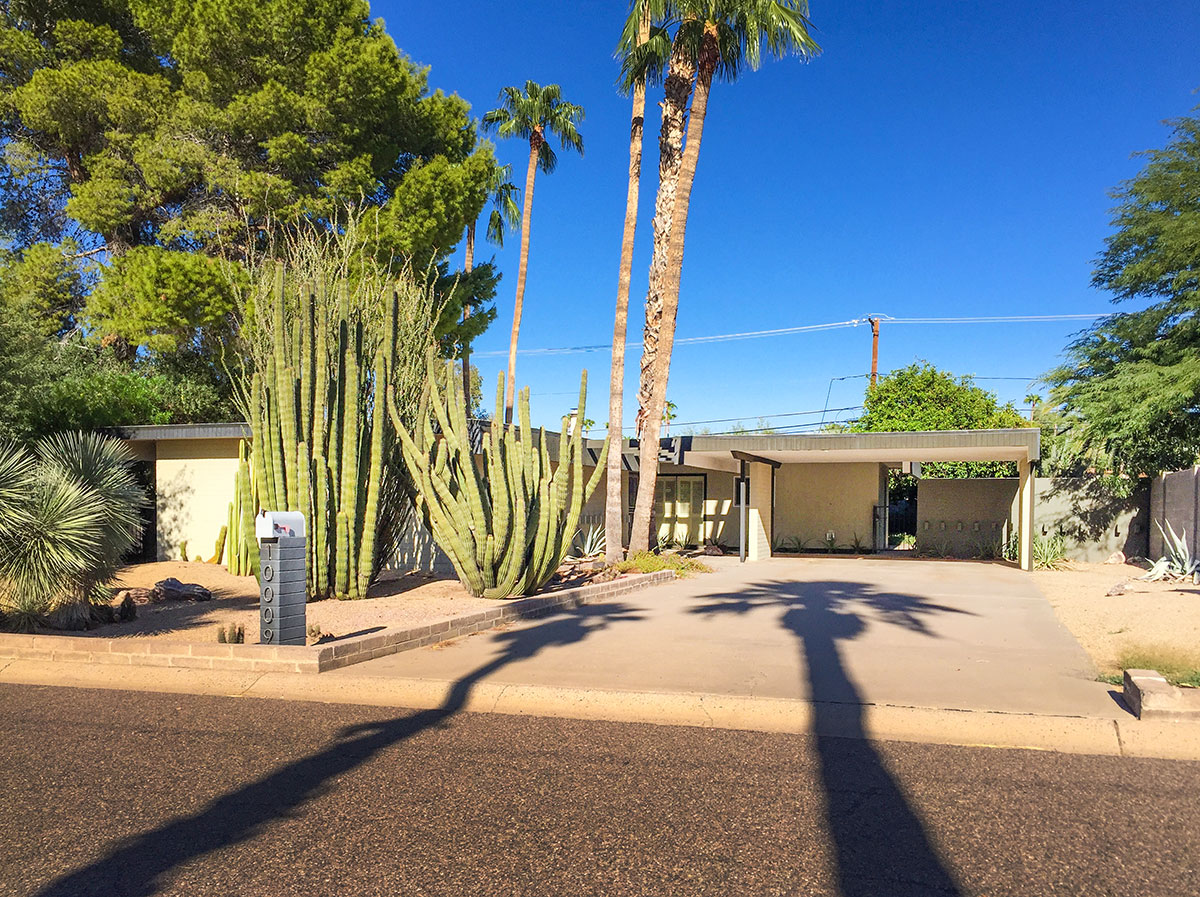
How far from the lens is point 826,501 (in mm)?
25922

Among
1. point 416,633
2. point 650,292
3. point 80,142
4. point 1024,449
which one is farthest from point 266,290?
point 1024,449

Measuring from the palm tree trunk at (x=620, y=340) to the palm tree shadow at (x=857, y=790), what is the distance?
6.57 meters

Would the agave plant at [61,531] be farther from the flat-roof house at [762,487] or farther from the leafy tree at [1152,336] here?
the leafy tree at [1152,336]

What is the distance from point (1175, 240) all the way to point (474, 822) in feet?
66.6

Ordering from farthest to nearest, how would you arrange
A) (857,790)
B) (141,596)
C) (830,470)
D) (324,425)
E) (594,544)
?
(830,470)
(594,544)
(141,596)
(324,425)
(857,790)

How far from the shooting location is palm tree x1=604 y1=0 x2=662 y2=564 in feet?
56.2

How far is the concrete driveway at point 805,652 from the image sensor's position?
6.73m

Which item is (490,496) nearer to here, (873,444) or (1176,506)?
(873,444)

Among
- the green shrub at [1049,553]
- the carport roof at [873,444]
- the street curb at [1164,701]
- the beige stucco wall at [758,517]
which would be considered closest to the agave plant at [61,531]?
the street curb at [1164,701]

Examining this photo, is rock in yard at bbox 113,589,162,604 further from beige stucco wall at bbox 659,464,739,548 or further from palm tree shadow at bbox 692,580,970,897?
beige stucco wall at bbox 659,464,739,548

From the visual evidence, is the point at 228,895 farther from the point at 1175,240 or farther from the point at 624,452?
the point at 1175,240

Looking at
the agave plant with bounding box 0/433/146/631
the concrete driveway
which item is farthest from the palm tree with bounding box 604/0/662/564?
the agave plant with bounding box 0/433/146/631

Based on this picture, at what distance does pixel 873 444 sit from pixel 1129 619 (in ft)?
25.1

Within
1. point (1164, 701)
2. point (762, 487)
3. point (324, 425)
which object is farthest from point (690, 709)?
point (762, 487)
